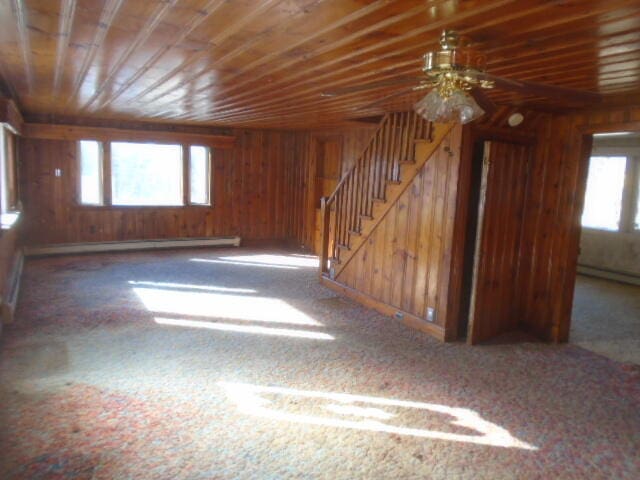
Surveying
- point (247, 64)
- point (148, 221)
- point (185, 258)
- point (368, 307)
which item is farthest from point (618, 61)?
point (148, 221)

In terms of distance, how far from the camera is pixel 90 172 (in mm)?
7508

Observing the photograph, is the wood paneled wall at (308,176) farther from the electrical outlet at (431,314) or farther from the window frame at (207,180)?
the electrical outlet at (431,314)

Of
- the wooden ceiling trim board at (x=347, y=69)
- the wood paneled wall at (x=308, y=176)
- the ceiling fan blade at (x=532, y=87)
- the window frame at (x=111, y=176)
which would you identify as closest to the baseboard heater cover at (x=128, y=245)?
the window frame at (x=111, y=176)

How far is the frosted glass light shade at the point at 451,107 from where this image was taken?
6.88 ft

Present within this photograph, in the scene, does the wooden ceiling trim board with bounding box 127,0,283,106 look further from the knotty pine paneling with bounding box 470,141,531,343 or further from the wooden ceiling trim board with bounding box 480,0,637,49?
the knotty pine paneling with bounding box 470,141,531,343

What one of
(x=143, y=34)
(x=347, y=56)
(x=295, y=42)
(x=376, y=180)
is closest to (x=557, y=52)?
(x=347, y=56)

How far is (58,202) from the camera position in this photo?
7.23m

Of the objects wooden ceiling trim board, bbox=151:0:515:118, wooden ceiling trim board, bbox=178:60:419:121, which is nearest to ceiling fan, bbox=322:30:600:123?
wooden ceiling trim board, bbox=151:0:515:118

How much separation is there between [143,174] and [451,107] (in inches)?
272

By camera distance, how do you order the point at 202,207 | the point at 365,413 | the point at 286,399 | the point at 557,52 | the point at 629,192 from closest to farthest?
the point at 557,52
the point at 365,413
the point at 286,399
the point at 629,192
the point at 202,207

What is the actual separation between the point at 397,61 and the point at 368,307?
308 cm

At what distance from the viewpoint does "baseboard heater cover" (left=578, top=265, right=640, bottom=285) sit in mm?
6960

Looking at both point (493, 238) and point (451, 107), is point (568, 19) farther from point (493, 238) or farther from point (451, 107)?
point (493, 238)

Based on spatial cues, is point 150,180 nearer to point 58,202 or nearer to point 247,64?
point 58,202
